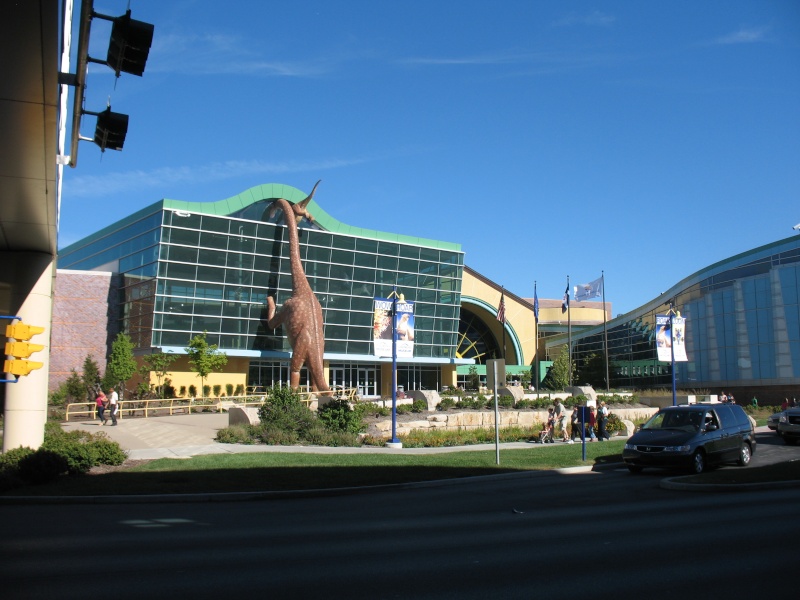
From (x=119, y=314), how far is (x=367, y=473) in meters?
41.4

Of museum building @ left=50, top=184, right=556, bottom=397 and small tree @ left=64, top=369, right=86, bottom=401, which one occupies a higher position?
museum building @ left=50, top=184, right=556, bottom=397

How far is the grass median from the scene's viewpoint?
1470cm

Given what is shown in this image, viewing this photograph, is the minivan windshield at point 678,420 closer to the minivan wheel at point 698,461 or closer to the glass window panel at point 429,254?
the minivan wheel at point 698,461

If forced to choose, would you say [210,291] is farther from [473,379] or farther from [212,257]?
[473,379]

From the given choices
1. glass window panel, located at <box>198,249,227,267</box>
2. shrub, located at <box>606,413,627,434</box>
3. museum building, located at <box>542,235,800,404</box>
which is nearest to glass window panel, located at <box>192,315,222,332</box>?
glass window panel, located at <box>198,249,227,267</box>

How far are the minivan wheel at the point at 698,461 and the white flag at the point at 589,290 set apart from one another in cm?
6341

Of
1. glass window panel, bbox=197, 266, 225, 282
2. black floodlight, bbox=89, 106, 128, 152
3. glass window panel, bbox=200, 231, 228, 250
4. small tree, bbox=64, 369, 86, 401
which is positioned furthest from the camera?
glass window panel, bbox=197, 266, 225, 282

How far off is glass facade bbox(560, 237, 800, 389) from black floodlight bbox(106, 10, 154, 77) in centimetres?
5865

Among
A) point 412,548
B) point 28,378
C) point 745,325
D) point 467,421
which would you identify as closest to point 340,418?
point 467,421

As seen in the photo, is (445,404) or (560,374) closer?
(445,404)

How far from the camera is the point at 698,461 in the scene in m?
17.2

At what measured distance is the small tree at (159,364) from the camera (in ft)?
150

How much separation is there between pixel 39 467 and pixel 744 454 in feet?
55.2

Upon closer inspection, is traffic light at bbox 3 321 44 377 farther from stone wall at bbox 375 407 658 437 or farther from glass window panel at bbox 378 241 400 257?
glass window panel at bbox 378 241 400 257
